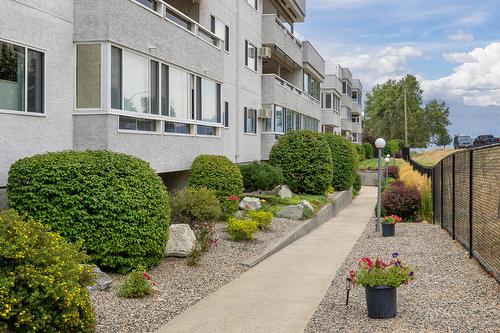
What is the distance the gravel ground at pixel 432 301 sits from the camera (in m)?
6.92

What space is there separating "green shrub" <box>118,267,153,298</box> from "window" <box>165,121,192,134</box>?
714 centimetres

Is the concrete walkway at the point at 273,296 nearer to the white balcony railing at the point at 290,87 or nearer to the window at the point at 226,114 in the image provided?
the window at the point at 226,114

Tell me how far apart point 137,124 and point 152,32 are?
7.30 feet

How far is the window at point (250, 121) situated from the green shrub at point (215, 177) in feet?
29.7

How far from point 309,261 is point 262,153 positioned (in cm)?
1553

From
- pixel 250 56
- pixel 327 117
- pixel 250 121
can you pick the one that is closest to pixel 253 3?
pixel 250 56

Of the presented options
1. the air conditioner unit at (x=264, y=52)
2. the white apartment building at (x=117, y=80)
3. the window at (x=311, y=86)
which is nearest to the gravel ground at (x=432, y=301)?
the white apartment building at (x=117, y=80)

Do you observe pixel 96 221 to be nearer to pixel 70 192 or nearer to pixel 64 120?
pixel 70 192

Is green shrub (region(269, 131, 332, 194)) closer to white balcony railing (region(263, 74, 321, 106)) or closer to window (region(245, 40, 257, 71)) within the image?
window (region(245, 40, 257, 71))

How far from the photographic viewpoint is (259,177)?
21.7m

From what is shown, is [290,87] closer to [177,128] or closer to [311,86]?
[311,86]

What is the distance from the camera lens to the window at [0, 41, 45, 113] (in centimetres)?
1020

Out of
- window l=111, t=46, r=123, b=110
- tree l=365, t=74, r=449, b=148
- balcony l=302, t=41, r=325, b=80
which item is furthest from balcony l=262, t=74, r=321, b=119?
tree l=365, t=74, r=449, b=148

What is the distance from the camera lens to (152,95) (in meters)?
14.2
